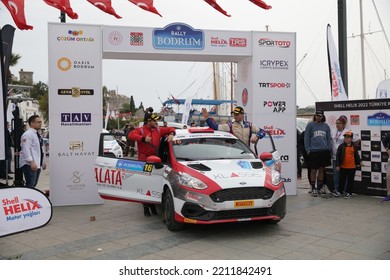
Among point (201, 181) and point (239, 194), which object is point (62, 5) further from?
point (239, 194)

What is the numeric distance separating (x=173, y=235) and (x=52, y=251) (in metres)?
1.78

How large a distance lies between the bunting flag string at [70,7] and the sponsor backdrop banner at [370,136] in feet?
11.6

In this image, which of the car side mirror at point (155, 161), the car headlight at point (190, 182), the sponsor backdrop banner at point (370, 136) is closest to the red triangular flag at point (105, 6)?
the car side mirror at point (155, 161)

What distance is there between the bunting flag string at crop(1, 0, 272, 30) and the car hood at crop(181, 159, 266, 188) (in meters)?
3.03

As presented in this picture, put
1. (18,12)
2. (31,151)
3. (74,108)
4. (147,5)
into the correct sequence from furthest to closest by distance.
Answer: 1. (74,108)
2. (31,151)
3. (147,5)
4. (18,12)

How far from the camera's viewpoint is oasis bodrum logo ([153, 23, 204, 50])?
929 centimetres

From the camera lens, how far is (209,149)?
24.1 ft

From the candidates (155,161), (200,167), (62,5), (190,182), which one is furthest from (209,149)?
(62,5)

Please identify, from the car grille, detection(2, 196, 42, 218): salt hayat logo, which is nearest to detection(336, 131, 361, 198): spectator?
the car grille

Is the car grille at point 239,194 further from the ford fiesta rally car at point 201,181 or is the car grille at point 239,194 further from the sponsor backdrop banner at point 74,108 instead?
the sponsor backdrop banner at point 74,108

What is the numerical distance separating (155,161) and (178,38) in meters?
3.53

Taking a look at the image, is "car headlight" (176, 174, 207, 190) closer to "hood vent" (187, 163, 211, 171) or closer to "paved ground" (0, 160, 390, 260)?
"hood vent" (187, 163, 211, 171)
